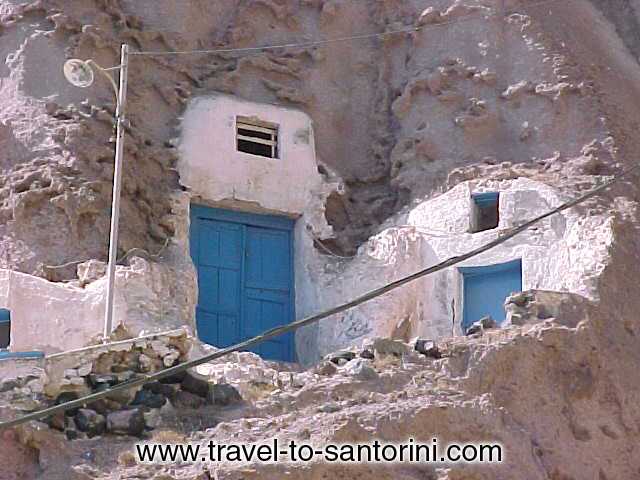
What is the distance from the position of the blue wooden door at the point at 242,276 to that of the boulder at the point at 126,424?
5.23 metres

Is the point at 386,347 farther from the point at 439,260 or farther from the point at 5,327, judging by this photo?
the point at 5,327

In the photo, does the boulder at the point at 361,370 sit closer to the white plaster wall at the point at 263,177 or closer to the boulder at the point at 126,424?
the boulder at the point at 126,424

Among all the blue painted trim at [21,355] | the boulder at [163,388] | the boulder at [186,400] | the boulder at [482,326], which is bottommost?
the boulder at [186,400]

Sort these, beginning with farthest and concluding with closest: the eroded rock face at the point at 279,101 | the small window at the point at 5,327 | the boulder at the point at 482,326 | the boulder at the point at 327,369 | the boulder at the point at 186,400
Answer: the eroded rock face at the point at 279,101, the small window at the point at 5,327, the boulder at the point at 482,326, the boulder at the point at 327,369, the boulder at the point at 186,400

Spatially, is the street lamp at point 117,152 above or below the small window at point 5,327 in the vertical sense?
above

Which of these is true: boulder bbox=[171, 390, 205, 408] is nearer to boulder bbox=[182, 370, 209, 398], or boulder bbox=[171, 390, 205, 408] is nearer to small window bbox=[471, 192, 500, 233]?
boulder bbox=[182, 370, 209, 398]

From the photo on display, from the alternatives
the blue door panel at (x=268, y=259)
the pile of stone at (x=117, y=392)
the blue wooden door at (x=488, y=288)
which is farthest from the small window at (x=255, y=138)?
the pile of stone at (x=117, y=392)

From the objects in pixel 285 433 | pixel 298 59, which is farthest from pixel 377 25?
pixel 285 433

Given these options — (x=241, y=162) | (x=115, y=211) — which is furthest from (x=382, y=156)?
(x=115, y=211)

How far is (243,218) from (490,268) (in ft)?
11.6

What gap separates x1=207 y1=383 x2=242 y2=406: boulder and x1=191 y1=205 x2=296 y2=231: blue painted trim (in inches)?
214

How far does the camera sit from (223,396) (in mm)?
19688

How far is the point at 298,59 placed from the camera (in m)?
26.8

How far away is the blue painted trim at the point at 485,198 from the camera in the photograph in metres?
24.4
